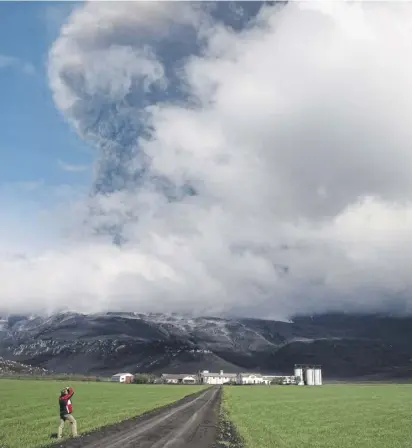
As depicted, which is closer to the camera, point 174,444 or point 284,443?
point 174,444

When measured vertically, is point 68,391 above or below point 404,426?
above

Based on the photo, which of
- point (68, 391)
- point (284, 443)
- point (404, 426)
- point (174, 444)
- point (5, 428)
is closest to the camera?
point (174, 444)

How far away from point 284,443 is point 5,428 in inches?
1111

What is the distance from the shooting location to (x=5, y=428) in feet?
179

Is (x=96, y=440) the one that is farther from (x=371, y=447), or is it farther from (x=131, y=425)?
(x=371, y=447)

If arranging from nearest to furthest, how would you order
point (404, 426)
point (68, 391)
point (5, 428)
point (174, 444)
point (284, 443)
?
point (174, 444)
point (284, 443)
point (68, 391)
point (5, 428)
point (404, 426)

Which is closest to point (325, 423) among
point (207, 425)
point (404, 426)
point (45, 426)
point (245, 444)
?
point (404, 426)

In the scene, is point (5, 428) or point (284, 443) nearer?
point (284, 443)

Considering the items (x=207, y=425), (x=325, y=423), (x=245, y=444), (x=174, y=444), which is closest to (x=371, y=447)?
(x=245, y=444)

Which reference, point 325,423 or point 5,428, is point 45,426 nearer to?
point 5,428

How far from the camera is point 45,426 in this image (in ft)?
185

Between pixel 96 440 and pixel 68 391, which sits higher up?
pixel 68 391

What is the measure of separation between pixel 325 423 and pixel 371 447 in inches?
923

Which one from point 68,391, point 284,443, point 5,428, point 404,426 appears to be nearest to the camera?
point 284,443
